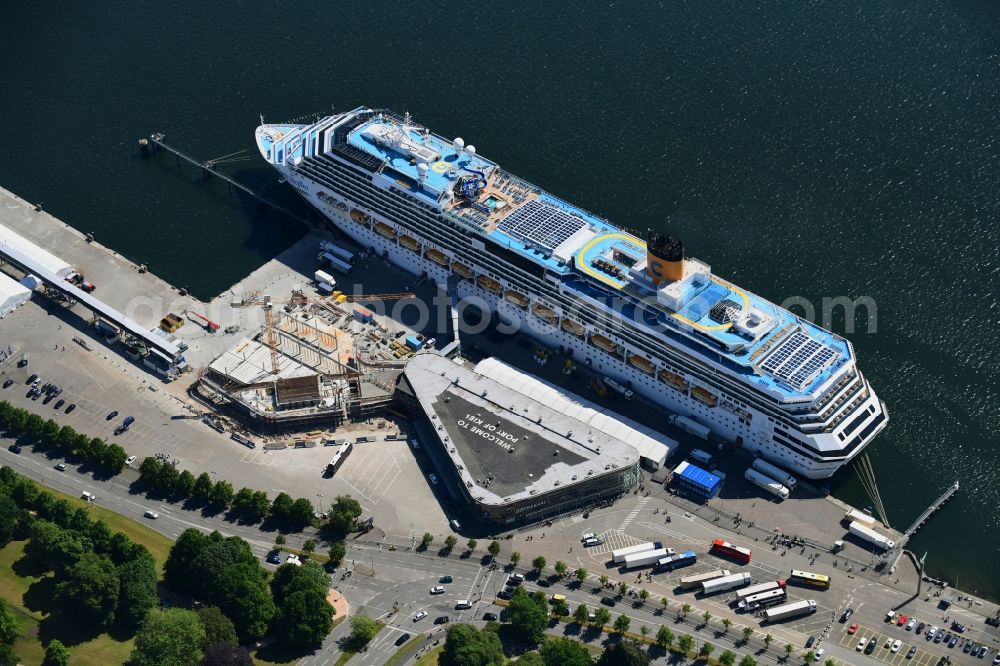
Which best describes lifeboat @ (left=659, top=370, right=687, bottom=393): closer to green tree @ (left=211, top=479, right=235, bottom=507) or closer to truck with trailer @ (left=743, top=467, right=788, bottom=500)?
truck with trailer @ (left=743, top=467, right=788, bottom=500)

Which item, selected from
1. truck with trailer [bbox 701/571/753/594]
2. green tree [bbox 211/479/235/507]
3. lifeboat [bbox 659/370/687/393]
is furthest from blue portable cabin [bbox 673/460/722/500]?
green tree [bbox 211/479/235/507]

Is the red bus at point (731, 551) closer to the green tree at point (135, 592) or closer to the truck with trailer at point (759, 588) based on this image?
the truck with trailer at point (759, 588)

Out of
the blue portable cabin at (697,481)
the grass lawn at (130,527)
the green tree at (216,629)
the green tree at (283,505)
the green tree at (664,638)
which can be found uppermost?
the blue portable cabin at (697,481)

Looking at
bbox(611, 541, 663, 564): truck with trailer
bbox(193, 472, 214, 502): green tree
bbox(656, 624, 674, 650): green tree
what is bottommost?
bbox(193, 472, 214, 502): green tree

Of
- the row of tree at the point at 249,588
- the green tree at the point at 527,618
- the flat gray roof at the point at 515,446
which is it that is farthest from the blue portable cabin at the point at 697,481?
the row of tree at the point at 249,588

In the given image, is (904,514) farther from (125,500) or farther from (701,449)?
(125,500)

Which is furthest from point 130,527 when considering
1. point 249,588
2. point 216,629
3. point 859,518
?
point 859,518

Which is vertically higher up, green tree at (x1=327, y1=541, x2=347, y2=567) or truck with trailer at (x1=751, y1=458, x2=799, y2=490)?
truck with trailer at (x1=751, y1=458, x2=799, y2=490)
